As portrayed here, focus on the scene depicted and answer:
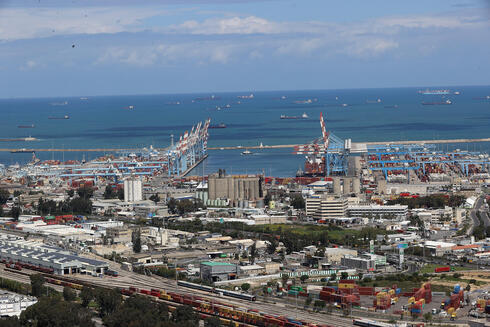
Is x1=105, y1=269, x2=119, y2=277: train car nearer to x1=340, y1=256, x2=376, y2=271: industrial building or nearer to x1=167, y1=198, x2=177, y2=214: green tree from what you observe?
x1=340, y1=256, x2=376, y2=271: industrial building

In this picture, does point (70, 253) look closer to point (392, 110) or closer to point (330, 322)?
point (330, 322)

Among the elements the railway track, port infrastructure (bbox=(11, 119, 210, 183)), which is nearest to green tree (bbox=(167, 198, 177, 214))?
port infrastructure (bbox=(11, 119, 210, 183))

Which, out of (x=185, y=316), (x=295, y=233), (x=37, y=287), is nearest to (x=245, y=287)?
(x=185, y=316)

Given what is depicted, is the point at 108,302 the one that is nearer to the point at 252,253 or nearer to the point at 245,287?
the point at 245,287

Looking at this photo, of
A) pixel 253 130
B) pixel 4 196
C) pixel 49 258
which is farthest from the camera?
pixel 253 130

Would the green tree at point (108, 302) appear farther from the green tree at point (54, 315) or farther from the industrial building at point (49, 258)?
the industrial building at point (49, 258)

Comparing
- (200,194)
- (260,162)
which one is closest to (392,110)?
(260,162)

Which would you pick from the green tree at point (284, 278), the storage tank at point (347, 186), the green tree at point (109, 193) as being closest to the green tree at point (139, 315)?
the green tree at point (284, 278)
